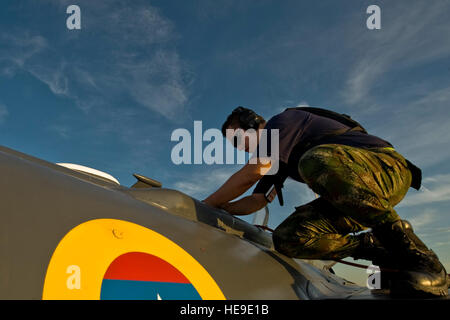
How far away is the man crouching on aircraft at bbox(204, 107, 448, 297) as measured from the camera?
1934mm

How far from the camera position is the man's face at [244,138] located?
2799 millimetres

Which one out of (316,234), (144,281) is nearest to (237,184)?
(316,234)

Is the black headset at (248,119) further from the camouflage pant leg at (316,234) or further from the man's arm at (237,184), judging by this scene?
the camouflage pant leg at (316,234)

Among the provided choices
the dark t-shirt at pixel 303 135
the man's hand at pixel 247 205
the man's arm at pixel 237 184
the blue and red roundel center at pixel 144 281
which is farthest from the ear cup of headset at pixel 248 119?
the blue and red roundel center at pixel 144 281

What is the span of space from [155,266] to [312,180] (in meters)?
1.07

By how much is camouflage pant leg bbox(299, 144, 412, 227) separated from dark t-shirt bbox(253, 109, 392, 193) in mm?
262

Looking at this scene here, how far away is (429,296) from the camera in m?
1.82

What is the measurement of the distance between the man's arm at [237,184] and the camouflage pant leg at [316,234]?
1.28ft

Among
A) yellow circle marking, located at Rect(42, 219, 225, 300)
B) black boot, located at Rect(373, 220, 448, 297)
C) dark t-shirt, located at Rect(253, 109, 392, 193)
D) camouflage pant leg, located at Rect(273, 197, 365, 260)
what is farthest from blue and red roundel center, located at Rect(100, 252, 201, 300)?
dark t-shirt, located at Rect(253, 109, 392, 193)

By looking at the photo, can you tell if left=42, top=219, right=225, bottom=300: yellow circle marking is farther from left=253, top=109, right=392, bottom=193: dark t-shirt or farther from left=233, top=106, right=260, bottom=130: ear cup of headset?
left=233, top=106, right=260, bottom=130: ear cup of headset

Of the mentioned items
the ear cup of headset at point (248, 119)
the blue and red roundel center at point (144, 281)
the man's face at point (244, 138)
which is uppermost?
the ear cup of headset at point (248, 119)

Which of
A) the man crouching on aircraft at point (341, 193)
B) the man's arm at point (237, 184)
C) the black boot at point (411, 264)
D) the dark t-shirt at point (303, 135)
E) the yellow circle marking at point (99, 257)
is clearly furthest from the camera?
the man's arm at point (237, 184)

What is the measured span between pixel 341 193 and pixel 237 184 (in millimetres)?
795
